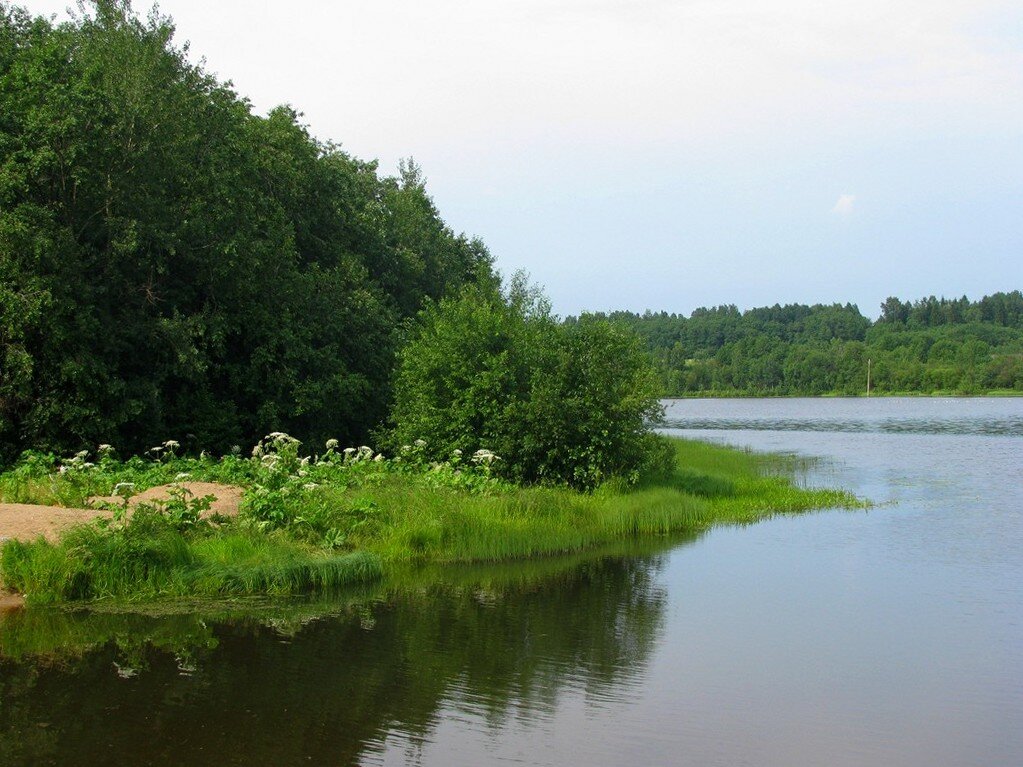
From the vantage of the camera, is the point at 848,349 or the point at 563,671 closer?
the point at 563,671

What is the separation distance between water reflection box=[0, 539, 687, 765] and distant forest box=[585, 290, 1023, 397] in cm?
9965

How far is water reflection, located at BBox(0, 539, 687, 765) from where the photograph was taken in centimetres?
855

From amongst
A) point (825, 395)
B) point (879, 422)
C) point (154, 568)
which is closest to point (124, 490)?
point (154, 568)

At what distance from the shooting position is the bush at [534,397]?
21875mm

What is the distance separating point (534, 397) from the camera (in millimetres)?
21828

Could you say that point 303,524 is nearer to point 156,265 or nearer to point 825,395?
point 156,265

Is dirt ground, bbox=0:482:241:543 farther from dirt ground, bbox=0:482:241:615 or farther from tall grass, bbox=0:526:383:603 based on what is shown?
tall grass, bbox=0:526:383:603

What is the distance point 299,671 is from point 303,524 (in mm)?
4965

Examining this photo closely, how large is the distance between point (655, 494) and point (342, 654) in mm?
12499

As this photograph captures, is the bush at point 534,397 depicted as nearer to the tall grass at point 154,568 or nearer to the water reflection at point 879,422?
the tall grass at point 154,568

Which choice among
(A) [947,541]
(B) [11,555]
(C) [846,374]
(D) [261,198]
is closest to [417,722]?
(B) [11,555]

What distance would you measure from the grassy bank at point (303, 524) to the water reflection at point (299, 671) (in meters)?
0.83

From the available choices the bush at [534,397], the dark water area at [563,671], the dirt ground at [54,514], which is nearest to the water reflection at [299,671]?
the dark water area at [563,671]

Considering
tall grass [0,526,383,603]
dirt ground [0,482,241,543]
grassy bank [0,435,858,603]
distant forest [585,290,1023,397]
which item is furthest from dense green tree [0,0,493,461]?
distant forest [585,290,1023,397]
